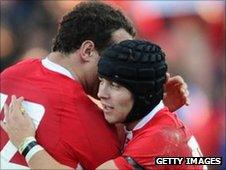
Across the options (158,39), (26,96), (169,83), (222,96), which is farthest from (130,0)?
(26,96)

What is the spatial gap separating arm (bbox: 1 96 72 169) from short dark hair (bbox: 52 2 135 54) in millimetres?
342

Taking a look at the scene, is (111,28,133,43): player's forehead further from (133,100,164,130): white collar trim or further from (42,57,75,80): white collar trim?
(133,100,164,130): white collar trim

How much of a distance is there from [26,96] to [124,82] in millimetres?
446

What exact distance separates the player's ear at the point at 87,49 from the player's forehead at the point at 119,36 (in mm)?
98

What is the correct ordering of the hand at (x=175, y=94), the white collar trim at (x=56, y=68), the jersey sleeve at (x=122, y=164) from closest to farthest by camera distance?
the jersey sleeve at (x=122, y=164) → the white collar trim at (x=56, y=68) → the hand at (x=175, y=94)

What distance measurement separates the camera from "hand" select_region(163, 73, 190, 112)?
370 centimetres

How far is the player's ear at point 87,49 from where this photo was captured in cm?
324

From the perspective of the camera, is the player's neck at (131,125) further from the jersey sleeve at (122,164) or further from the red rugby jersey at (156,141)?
the jersey sleeve at (122,164)

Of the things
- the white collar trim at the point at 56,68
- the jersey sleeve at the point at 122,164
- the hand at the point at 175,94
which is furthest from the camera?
the hand at the point at 175,94

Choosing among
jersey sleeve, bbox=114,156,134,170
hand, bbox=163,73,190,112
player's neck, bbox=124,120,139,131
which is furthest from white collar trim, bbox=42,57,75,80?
hand, bbox=163,73,190,112

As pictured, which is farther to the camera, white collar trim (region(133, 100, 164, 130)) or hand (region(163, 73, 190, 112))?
hand (region(163, 73, 190, 112))

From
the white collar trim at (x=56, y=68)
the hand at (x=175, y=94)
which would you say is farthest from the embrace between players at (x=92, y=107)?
the hand at (x=175, y=94)

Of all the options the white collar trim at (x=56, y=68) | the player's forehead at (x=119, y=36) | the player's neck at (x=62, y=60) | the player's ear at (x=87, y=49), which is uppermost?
the player's forehead at (x=119, y=36)

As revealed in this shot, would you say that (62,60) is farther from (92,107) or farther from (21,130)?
(21,130)
